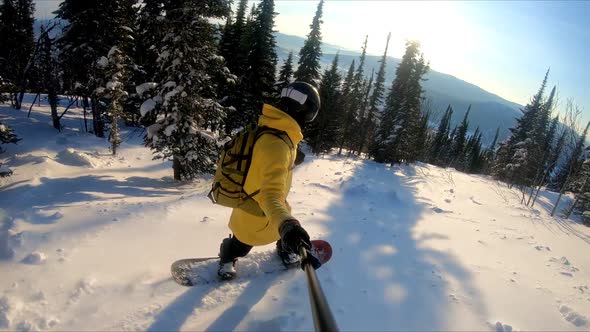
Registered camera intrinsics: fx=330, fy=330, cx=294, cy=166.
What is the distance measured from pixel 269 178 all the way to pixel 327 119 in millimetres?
37626

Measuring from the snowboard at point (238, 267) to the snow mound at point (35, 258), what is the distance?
5.53 ft

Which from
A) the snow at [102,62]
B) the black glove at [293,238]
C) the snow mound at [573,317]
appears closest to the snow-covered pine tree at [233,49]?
the snow at [102,62]

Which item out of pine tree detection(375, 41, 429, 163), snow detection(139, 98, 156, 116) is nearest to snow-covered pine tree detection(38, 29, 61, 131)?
snow detection(139, 98, 156, 116)

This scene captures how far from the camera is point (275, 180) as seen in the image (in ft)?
9.58

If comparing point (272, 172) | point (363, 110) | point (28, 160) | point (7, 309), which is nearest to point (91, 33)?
point (28, 160)

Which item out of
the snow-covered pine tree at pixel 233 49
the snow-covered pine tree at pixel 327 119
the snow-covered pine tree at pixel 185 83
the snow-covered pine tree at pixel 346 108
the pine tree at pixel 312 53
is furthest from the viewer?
the snow-covered pine tree at pixel 346 108

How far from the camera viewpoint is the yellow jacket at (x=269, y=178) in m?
2.86

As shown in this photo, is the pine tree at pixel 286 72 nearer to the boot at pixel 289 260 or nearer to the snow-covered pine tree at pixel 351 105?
the snow-covered pine tree at pixel 351 105

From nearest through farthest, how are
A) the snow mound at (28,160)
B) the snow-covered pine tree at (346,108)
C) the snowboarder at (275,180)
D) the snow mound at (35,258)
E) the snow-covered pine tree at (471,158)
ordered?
1. the snowboarder at (275,180)
2. the snow mound at (35,258)
3. the snow mound at (28,160)
4. the snow-covered pine tree at (346,108)
5. the snow-covered pine tree at (471,158)

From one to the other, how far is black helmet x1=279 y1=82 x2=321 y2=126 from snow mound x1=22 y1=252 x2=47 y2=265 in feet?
12.5

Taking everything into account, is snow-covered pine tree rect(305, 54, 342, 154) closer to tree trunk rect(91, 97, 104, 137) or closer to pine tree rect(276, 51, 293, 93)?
pine tree rect(276, 51, 293, 93)

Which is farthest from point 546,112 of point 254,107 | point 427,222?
point 427,222

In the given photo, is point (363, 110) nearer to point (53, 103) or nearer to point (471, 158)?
point (53, 103)

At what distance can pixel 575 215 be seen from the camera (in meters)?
24.2
